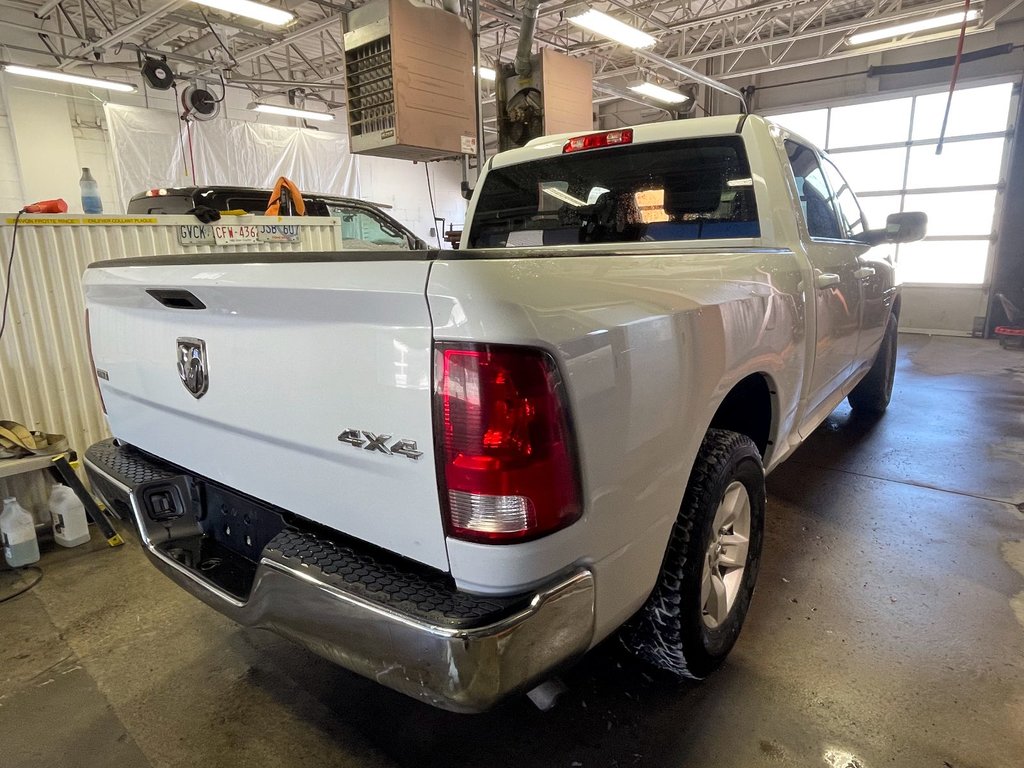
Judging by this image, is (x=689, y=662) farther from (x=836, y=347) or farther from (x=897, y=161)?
(x=897, y=161)

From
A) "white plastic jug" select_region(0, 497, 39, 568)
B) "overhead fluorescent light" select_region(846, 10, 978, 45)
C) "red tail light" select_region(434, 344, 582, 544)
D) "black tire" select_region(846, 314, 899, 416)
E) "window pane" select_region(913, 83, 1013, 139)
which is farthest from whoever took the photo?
"window pane" select_region(913, 83, 1013, 139)

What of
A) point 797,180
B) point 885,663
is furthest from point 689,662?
point 797,180

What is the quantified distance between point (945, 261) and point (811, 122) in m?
3.45

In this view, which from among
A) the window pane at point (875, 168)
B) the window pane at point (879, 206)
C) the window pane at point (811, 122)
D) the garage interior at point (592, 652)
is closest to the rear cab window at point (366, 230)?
the garage interior at point (592, 652)

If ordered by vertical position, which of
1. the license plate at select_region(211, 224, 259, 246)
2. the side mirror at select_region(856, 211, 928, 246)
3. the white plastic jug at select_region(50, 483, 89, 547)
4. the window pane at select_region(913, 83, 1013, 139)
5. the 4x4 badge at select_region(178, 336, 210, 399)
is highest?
the window pane at select_region(913, 83, 1013, 139)

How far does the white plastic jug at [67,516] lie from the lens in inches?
116

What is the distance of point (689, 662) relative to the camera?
170 centimetres

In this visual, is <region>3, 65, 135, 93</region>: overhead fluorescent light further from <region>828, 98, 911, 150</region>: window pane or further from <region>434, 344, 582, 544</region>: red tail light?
<region>828, 98, 911, 150</region>: window pane

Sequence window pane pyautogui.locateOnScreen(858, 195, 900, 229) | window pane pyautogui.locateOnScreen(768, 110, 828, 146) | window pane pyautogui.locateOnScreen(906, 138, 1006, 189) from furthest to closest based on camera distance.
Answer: window pane pyautogui.locateOnScreen(768, 110, 828, 146) < window pane pyautogui.locateOnScreen(858, 195, 900, 229) < window pane pyautogui.locateOnScreen(906, 138, 1006, 189)

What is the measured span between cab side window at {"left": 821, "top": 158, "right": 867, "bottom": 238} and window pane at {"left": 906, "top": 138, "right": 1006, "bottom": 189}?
7093 millimetres

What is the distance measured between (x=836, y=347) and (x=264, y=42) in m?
11.3

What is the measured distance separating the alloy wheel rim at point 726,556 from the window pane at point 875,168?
9983 millimetres

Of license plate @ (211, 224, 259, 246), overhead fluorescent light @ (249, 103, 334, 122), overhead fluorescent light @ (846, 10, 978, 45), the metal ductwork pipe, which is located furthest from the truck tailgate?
overhead fluorescent light @ (249, 103, 334, 122)

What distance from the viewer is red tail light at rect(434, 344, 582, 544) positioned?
103 cm
